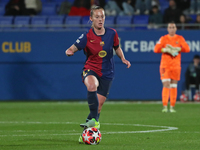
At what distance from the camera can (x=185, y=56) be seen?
19234 millimetres

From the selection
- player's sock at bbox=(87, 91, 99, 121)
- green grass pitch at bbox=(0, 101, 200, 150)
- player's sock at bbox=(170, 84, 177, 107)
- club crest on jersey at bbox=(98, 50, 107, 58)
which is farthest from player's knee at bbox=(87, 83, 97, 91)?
player's sock at bbox=(170, 84, 177, 107)

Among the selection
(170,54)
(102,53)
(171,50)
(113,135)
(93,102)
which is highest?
(102,53)

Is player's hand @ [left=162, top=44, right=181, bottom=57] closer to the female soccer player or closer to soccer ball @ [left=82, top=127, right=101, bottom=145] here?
the female soccer player

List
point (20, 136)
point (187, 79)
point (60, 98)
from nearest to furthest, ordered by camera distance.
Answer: point (20, 136) < point (187, 79) < point (60, 98)

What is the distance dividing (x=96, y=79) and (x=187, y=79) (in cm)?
1176

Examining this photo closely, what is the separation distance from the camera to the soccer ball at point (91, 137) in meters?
6.83

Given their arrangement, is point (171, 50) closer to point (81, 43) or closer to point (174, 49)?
point (174, 49)

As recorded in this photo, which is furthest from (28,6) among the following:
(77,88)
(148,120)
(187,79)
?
(148,120)

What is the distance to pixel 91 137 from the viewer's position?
6.84 m

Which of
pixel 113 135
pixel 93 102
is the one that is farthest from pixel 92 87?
pixel 113 135

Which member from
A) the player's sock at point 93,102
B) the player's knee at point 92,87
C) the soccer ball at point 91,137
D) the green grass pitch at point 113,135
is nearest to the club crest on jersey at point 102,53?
the player's knee at point 92,87

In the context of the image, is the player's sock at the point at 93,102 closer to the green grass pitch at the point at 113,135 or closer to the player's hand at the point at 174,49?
the green grass pitch at the point at 113,135

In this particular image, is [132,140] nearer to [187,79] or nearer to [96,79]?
[96,79]

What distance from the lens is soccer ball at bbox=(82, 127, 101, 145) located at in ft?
22.4
